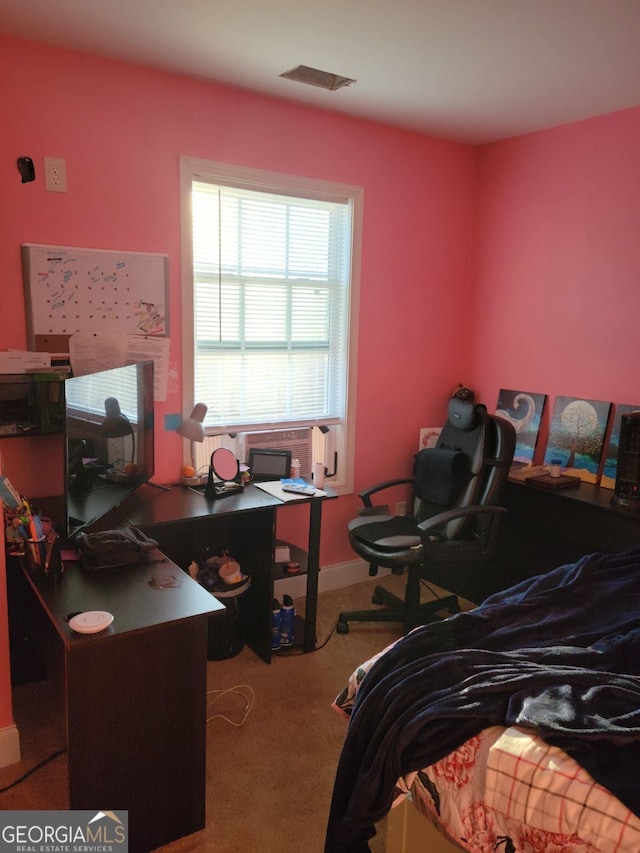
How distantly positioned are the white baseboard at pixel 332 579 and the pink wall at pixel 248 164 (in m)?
0.06

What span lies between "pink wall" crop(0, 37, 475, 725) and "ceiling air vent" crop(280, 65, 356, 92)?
1.04ft

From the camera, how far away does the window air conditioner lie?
3.33 metres

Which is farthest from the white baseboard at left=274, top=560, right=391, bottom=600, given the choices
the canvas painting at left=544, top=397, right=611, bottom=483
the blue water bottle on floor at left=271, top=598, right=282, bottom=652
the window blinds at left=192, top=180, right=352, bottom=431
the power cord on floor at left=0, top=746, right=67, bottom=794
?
the power cord on floor at left=0, top=746, right=67, bottom=794

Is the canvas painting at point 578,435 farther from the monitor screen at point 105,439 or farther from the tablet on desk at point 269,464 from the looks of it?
the monitor screen at point 105,439

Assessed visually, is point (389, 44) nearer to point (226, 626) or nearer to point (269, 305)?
point (269, 305)

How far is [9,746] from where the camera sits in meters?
2.19

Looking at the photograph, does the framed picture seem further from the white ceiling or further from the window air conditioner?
the white ceiling

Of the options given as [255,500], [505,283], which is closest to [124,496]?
[255,500]

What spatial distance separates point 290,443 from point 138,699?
1.81m

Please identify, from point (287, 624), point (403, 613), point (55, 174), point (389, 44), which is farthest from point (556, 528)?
point (55, 174)

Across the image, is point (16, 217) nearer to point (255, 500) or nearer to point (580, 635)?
point (255, 500)

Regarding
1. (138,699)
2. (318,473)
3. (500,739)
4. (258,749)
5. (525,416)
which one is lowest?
(258,749)

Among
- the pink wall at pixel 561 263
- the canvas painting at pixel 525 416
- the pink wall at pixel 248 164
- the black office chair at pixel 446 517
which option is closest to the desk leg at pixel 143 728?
the pink wall at pixel 248 164

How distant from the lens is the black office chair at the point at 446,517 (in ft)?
9.86
